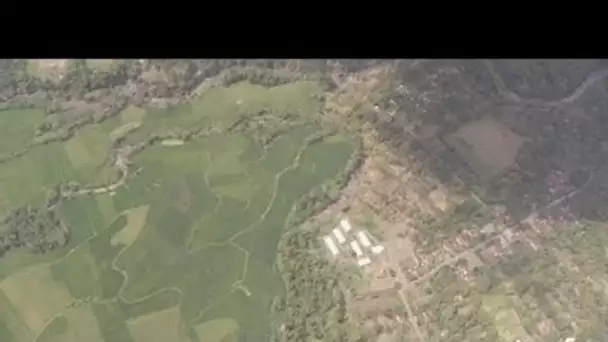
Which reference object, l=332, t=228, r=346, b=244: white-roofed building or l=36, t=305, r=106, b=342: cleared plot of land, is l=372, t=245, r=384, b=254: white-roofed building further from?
→ l=36, t=305, r=106, b=342: cleared plot of land

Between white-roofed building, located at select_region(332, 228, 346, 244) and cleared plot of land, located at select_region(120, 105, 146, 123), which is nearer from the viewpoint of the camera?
white-roofed building, located at select_region(332, 228, 346, 244)

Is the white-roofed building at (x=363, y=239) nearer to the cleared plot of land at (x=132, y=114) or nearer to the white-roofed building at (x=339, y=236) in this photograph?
the white-roofed building at (x=339, y=236)

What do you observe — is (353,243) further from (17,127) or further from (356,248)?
(17,127)

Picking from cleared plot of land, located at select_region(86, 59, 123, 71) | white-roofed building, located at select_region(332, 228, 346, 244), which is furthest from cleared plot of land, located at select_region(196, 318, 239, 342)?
cleared plot of land, located at select_region(86, 59, 123, 71)

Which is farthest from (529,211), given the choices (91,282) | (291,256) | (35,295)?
(35,295)

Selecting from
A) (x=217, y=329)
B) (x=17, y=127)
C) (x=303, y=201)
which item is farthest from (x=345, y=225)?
(x=17, y=127)

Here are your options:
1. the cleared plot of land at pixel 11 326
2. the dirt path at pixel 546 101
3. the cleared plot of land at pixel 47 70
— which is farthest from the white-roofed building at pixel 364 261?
the cleared plot of land at pixel 47 70
